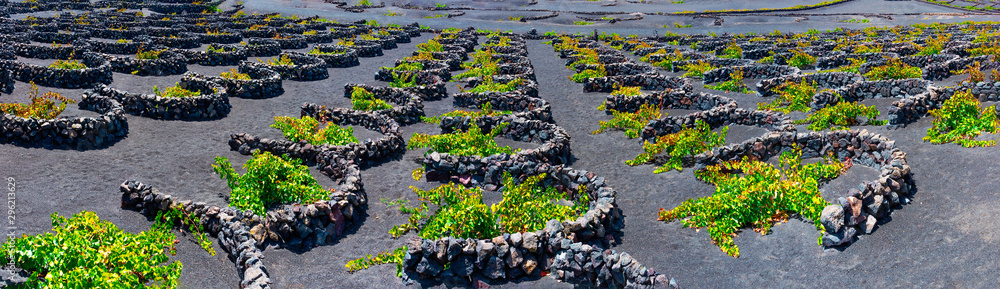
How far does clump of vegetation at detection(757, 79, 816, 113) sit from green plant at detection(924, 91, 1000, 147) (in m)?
5.83

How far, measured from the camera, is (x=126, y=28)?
52.4 metres

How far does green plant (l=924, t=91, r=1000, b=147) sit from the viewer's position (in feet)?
48.1

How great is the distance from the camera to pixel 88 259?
343 inches

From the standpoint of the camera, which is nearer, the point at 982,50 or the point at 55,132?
the point at 55,132

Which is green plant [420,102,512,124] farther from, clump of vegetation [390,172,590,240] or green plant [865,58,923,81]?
green plant [865,58,923,81]

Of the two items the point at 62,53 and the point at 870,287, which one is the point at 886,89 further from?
the point at 62,53

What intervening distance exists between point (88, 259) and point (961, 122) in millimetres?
18882

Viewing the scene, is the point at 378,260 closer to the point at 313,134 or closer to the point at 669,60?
the point at 313,134

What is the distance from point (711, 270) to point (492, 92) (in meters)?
16.5

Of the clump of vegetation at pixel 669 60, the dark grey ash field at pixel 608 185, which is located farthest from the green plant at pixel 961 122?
the clump of vegetation at pixel 669 60

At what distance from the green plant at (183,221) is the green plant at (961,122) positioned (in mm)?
16704

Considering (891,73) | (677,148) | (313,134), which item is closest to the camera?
(677,148)

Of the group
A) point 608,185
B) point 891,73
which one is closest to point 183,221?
point 608,185

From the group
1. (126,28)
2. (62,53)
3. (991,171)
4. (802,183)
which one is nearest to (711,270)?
(802,183)
